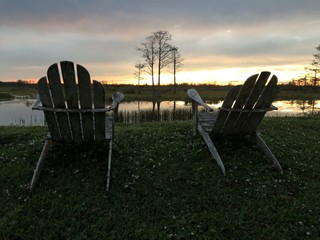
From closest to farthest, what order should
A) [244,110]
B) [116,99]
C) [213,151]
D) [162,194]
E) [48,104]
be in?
[162,194] < [48,104] < [116,99] < [244,110] < [213,151]

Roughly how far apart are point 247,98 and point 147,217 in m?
2.72

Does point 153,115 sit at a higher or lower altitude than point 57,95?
lower

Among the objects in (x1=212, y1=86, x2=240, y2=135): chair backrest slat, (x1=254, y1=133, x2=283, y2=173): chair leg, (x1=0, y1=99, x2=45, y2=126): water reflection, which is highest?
(x1=212, y1=86, x2=240, y2=135): chair backrest slat

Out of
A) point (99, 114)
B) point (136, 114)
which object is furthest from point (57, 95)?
point (136, 114)

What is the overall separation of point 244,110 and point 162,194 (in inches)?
83.9

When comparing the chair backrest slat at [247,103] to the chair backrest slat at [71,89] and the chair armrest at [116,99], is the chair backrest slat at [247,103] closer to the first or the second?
the chair armrest at [116,99]

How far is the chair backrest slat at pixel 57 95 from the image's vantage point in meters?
4.09

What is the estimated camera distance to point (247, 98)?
487 cm

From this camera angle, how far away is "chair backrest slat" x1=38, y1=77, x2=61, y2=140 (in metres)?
4.12

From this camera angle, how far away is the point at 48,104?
4.28 m

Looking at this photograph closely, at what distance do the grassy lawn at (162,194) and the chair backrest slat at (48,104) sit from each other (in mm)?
615

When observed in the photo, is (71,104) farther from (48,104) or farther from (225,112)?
(225,112)

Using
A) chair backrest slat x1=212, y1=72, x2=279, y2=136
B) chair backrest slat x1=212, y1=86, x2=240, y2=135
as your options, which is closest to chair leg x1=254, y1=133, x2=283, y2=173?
chair backrest slat x1=212, y1=72, x2=279, y2=136

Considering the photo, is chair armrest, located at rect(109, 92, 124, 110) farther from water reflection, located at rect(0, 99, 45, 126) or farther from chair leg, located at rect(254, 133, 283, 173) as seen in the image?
water reflection, located at rect(0, 99, 45, 126)
